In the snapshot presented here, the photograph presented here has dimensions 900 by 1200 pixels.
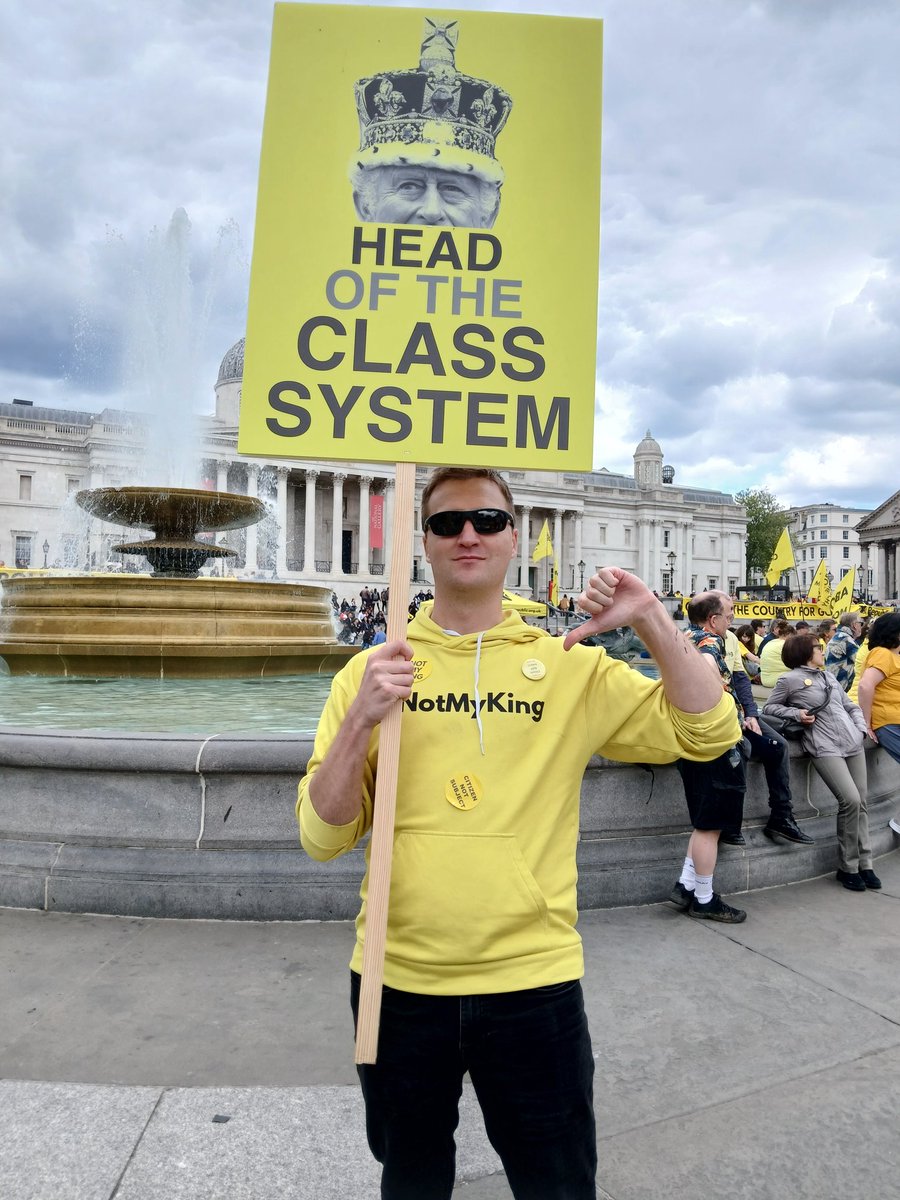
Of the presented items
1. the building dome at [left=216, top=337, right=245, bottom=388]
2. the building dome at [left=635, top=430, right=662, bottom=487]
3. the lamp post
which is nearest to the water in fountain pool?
the building dome at [left=216, top=337, right=245, bottom=388]

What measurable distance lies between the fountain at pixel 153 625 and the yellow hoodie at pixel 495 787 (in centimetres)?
765

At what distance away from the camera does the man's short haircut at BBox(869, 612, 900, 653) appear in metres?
6.08

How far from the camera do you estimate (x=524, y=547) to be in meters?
81.6

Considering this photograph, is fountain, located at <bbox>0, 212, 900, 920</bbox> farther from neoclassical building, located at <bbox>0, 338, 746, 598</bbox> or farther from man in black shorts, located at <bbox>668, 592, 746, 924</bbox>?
neoclassical building, located at <bbox>0, 338, 746, 598</bbox>

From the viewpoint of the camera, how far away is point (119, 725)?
19.7ft

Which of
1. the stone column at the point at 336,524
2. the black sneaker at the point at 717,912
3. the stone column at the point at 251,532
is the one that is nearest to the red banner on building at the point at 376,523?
the stone column at the point at 336,524

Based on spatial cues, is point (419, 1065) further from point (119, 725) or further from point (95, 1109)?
point (119, 725)

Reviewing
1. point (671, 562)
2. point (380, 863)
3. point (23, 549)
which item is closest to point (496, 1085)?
point (380, 863)

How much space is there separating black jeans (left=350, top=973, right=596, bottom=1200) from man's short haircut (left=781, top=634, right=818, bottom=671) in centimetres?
423

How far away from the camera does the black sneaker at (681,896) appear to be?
14.4 feet

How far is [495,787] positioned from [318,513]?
7245cm

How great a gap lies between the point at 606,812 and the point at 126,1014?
244cm

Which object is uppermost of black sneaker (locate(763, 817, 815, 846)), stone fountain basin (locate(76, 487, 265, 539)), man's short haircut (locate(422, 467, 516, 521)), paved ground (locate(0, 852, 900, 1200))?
stone fountain basin (locate(76, 487, 265, 539))

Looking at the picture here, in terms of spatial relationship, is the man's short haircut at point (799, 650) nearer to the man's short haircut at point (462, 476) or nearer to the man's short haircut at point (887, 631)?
the man's short haircut at point (887, 631)
